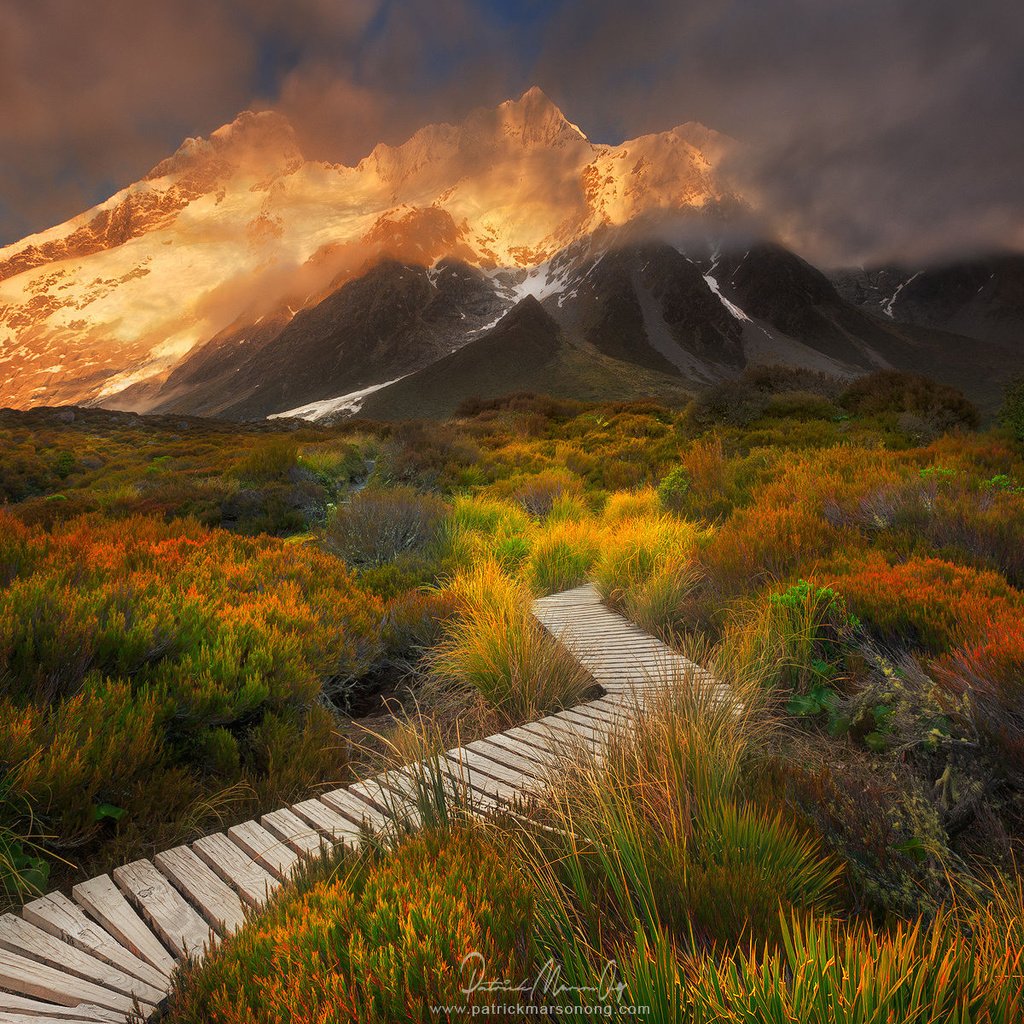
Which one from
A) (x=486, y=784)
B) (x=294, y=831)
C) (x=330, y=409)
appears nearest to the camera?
(x=294, y=831)

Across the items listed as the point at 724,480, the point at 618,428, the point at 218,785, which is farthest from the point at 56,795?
the point at 618,428

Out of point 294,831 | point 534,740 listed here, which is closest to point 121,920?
point 294,831

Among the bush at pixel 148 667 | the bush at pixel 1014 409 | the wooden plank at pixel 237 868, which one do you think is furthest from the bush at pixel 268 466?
the bush at pixel 1014 409

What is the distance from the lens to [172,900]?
2018 millimetres

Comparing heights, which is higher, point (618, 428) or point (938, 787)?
point (618, 428)

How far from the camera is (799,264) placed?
561 ft

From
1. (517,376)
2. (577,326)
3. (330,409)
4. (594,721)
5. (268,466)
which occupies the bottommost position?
(594,721)

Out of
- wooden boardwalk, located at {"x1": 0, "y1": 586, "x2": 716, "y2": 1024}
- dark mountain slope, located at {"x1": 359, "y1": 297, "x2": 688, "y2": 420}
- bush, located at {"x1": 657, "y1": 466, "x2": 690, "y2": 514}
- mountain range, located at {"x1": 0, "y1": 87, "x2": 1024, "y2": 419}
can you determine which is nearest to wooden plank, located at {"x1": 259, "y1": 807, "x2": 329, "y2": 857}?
wooden boardwalk, located at {"x1": 0, "y1": 586, "x2": 716, "y2": 1024}

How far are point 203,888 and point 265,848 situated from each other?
264 millimetres

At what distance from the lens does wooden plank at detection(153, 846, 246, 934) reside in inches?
76.1

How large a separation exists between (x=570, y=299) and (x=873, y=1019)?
545 ft

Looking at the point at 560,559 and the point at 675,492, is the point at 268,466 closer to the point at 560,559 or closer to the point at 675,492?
the point at 560,559

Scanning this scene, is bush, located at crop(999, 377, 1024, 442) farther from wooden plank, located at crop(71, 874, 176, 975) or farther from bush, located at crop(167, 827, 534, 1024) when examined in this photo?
wooden plank, located at crop(71, 874, 176, 975)

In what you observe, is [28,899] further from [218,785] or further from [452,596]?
[452,596]
